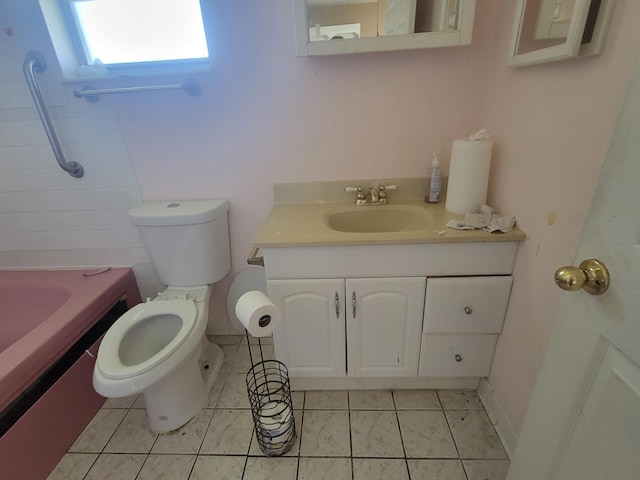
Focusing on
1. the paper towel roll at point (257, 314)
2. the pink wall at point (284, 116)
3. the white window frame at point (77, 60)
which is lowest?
the paper towel roll at point (257, 314)

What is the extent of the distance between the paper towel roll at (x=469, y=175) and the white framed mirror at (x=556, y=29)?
0.91ft

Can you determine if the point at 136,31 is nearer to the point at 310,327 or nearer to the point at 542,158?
the point at 310,327

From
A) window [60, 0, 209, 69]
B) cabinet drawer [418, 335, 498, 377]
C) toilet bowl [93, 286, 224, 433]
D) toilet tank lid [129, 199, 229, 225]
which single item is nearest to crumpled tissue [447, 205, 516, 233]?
cabinet drawer [418, 335, 498, 377]

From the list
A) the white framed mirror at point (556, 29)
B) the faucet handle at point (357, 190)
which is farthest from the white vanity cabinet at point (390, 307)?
the white framed mirror at point (556, 29)

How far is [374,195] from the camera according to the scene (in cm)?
146

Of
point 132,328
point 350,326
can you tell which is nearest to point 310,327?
point 350,326

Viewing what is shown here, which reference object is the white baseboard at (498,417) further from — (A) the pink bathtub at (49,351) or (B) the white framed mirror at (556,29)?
(A) the pink bathtub at (49,351)

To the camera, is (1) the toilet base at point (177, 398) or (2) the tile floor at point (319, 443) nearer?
(2) the tile floor at point (319, 443)

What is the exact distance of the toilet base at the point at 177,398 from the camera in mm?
1297

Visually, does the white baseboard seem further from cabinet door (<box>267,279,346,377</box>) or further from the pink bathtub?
the pink bathtub

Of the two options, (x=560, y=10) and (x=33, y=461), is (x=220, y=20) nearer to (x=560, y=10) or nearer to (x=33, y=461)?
(x=560, y=10)

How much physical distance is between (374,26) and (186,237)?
3.74 ft

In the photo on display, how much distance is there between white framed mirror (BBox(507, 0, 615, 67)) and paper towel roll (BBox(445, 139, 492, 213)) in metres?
0.28

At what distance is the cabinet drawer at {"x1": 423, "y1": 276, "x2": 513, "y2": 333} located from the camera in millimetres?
1186
